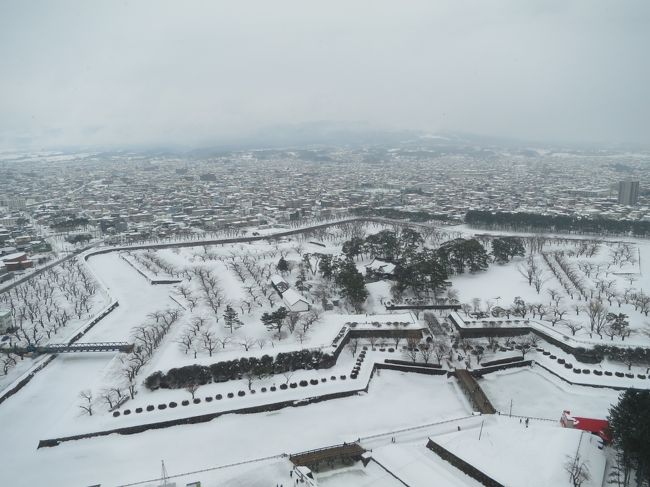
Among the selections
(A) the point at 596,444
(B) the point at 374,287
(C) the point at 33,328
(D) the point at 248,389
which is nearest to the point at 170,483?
(D) the point at 248,389

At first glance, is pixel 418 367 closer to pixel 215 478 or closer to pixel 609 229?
pixel 215 478

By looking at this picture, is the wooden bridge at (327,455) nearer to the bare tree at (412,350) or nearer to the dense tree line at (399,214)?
the bare tree at (412,350)

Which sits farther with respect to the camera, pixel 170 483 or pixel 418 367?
pixel 418 367

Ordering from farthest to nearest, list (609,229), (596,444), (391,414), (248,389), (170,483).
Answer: (609,229), (248,389), (391,414), (596,444), (170,483)

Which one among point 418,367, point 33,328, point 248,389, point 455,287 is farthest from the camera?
point 455,287

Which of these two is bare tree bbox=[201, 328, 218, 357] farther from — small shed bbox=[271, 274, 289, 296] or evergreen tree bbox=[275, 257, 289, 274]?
evergreen tree bbox=[275, 257, 289, 274]

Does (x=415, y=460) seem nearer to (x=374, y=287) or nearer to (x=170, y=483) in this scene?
(x=170, y=483)

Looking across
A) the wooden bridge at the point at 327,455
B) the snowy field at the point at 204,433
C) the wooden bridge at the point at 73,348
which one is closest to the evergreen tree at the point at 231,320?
the wooden bridge at the point at 73,348
